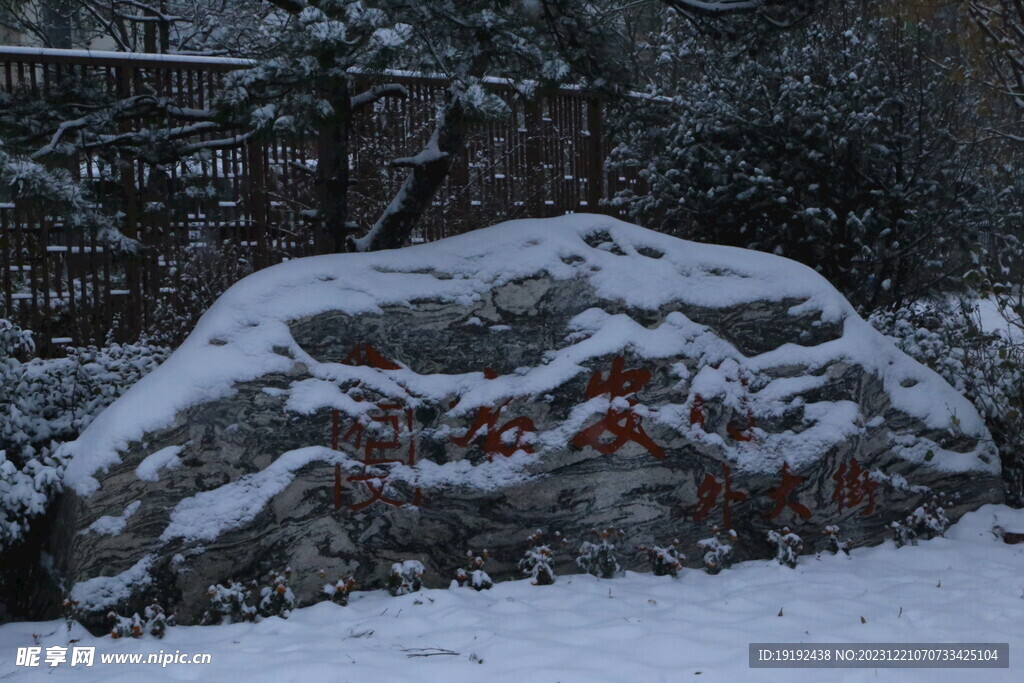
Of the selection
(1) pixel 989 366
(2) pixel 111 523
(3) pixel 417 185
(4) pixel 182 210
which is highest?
(3) pixel 417 185

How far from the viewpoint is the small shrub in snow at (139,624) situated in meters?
3.76

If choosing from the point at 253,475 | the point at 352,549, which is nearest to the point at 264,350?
the point at 253,475

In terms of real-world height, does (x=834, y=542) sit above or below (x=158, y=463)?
below

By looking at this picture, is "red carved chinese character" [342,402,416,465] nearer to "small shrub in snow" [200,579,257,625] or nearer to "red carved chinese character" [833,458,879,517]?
"small shrub in snow" [200,579,257,625]

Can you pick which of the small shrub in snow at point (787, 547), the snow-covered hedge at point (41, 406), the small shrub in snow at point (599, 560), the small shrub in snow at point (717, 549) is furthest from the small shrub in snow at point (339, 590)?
the small shrub in snow at point (787, 547)

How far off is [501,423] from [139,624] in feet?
5.88

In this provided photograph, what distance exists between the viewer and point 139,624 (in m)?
3.78

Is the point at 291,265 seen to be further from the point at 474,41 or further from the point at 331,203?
the point at 474,41

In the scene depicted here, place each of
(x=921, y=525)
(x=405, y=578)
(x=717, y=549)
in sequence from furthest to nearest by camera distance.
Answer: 1. (x=921, y=525)
2. (x=717, y=549)
3. (x=405, y=578)

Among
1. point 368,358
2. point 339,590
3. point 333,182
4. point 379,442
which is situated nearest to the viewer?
point 339,590

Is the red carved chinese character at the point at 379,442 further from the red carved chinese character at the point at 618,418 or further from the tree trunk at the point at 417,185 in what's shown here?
the tree trunk at the point at 417,185

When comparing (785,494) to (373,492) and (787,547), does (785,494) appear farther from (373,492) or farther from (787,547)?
(373,492)

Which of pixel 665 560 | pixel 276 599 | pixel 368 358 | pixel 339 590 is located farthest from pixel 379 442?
pixel 665 560

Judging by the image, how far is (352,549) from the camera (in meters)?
4.27
